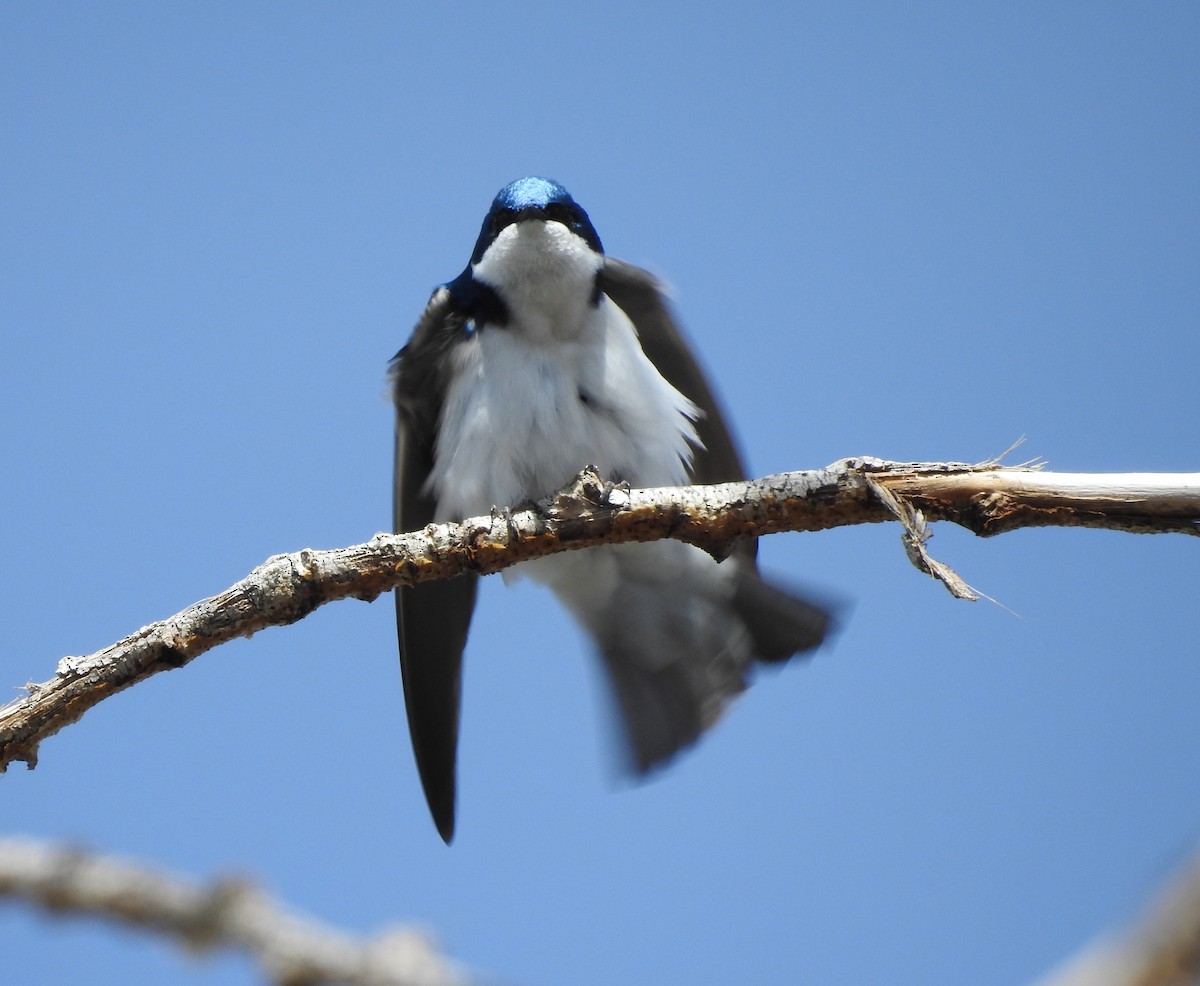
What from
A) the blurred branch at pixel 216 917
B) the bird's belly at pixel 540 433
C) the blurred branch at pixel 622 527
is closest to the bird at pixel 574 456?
the bird's belly at pixel 540 433

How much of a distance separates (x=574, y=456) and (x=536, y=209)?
36.7 inches

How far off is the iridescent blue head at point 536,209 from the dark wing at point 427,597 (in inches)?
12.5

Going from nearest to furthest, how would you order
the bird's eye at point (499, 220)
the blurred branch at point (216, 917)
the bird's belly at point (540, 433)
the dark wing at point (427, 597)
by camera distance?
the blurred branch at point (216, 917)
the bird's belly at point (540, 433)
the dark wing at point (427, 597)
the bird's eye at point (499, 220)

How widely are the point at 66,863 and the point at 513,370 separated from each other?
8.92ft

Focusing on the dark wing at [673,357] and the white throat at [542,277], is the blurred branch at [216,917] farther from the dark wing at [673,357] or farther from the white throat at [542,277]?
the dark wing at [673,357]

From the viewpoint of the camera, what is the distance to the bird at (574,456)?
396 cm

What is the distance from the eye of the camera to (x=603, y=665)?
4.62 metres

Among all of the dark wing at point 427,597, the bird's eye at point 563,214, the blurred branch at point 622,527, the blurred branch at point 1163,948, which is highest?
the bird's eye at point 563,214

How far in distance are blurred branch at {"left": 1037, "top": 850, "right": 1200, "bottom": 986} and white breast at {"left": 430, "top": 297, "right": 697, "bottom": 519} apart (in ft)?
10.9

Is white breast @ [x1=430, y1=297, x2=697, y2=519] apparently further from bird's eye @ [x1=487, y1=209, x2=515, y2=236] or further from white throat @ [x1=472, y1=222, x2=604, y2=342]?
bird's eye @ [x1=487, y1=209, x2=515, y2=236]

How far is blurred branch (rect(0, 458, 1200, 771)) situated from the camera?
2492 mm

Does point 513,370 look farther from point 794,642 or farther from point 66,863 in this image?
point 66,863

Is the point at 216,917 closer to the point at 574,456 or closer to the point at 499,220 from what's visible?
the point at 574,456

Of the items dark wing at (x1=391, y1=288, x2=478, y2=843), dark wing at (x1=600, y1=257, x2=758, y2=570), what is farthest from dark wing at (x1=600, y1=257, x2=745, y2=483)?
dark wing at (x1=391, y1=288, x2=478, y2=843)
